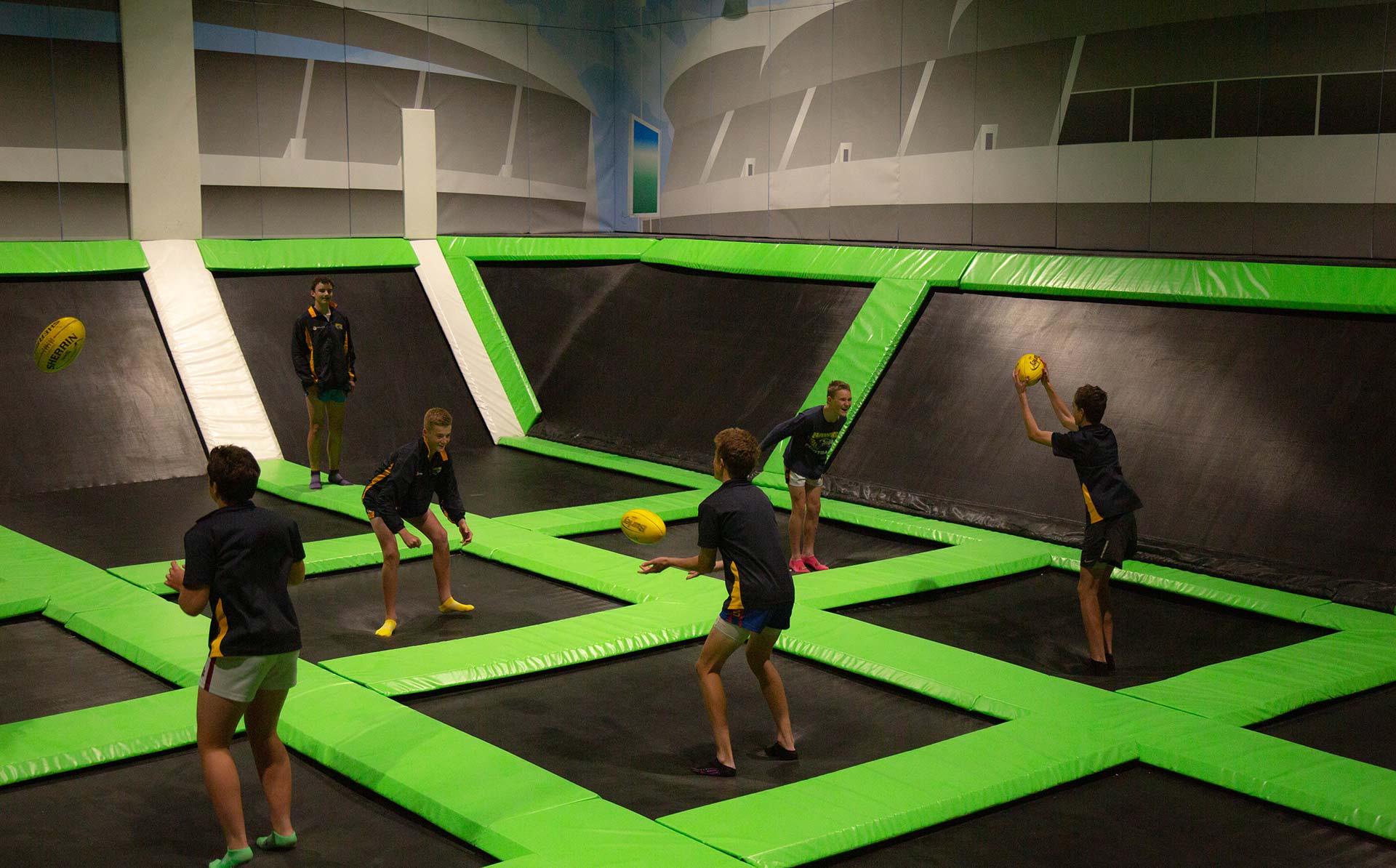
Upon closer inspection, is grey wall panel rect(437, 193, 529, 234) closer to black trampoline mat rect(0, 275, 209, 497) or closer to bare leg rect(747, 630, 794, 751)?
black trampoline mat rect(0, 275, 209, 497)

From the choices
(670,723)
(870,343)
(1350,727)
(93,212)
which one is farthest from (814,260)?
(93,212)

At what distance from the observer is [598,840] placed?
194 inches

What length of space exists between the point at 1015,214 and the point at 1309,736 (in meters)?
9.33

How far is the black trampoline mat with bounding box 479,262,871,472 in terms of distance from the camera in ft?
40.5

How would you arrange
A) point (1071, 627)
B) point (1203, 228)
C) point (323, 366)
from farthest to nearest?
point (1203, 228) → point (323, 366) → point (1071, 627)

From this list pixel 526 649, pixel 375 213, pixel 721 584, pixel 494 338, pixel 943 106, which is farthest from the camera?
pixel 375 213

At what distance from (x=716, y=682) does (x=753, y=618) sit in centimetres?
33

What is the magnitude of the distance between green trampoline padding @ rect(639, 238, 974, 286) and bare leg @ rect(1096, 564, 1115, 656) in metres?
5.29

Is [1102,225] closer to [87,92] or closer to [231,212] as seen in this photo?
[231,212]

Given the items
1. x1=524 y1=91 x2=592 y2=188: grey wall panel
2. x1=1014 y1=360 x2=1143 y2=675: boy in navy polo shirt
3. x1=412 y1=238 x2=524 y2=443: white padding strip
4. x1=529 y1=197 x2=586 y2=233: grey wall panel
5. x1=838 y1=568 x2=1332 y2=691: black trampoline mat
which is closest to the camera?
x1=1014 y1=360 x2=1143 y2=675: boy in navy polo shirt

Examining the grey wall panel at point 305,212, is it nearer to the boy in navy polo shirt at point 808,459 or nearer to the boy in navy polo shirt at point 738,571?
the boy in navy polo shirt at point 808,459

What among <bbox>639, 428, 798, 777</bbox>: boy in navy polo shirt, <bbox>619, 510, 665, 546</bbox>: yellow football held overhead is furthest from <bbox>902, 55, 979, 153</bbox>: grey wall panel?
<bbox>639, 428, 798, 777</bbox>: boy in navy polo shirt

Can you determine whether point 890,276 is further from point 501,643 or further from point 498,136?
point 498,136

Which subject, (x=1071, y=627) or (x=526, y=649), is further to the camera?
(x=1071, y=627)
